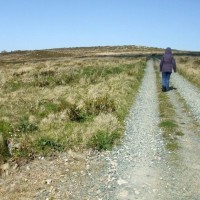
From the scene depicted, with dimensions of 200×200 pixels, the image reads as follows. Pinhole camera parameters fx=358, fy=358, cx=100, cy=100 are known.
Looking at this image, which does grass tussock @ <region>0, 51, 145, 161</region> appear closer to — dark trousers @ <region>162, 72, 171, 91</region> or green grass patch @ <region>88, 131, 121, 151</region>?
green grass patch @ <region>88, 131, 121, 151</region>

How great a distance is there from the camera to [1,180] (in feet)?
26.8

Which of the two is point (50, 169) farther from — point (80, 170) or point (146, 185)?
point (146, 185)

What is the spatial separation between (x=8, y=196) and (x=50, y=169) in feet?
4.52

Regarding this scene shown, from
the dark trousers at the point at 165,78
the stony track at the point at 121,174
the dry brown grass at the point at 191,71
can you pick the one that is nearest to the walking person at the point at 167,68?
the dark trousers at the point at 165,78

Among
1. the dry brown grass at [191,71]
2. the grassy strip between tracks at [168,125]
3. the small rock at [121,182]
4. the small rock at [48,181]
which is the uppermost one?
the small rock at [121,182]

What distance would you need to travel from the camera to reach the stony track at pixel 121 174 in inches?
273

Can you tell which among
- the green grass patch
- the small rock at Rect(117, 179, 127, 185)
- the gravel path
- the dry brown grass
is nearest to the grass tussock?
the green grass patch

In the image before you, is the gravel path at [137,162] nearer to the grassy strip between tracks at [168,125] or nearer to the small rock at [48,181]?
the grassy strip between tracks at [168,125]

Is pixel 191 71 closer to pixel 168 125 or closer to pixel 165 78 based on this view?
pixel 165 78

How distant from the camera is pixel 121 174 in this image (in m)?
7.78

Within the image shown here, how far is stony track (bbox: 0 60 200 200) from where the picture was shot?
273 inches

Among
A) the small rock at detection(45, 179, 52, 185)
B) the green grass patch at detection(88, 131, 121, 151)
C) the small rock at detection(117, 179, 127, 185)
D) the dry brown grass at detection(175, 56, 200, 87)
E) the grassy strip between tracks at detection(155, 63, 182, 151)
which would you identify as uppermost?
Answer: the green grass patch at detection(88, 131, 121, 151)

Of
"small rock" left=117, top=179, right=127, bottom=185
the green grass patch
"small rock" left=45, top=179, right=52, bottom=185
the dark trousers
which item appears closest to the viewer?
"small rock" left=117, top=179, right=127, bottom=185

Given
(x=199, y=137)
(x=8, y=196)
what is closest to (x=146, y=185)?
(x=8, y=196)
